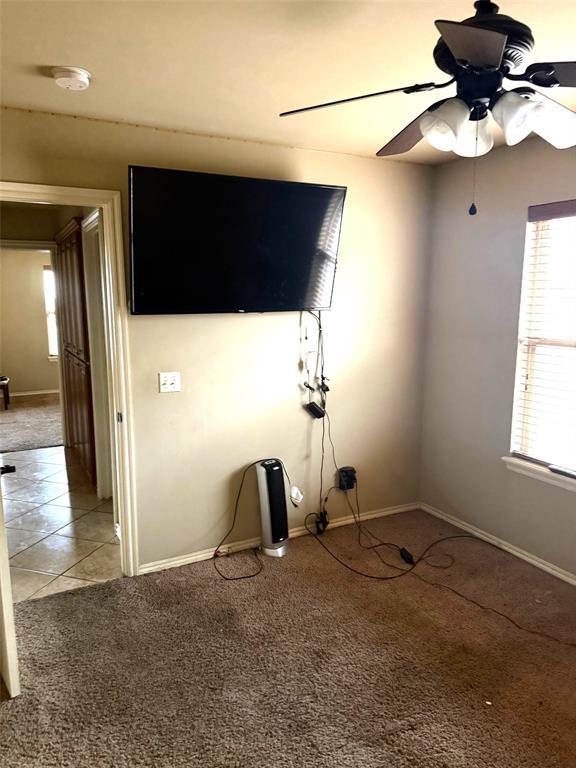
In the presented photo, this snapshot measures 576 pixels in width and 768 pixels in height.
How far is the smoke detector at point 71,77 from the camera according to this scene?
1.93 metres

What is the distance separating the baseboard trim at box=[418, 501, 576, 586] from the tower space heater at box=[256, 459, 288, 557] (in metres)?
1.24

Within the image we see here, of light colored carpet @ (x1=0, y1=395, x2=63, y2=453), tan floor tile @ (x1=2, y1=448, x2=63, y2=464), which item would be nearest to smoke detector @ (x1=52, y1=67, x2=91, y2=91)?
tan floor tile @ (x1=2, y1=448, x2=63, y2=464)

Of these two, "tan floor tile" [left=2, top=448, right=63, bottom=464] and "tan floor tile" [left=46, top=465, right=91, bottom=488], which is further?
"tan floor tile" [left=2, top=448, right=63, bottom=464]

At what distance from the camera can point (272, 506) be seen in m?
3.07

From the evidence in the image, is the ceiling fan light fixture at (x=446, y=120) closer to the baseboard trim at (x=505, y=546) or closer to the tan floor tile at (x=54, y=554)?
the baseboard trim at (x=505, y=546)

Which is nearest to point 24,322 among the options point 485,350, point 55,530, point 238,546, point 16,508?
point 16,508

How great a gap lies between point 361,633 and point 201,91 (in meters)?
2.49

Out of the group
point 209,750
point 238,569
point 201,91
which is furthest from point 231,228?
point 209,750

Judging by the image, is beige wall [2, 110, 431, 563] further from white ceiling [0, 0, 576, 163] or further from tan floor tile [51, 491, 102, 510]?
tan floor tile [51, 491, 102, 510]

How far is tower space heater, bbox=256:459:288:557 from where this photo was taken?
10.1ft

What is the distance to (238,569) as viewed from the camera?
2998 mm

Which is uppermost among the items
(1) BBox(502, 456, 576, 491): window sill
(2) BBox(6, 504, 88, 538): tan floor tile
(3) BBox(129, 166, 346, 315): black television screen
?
(3) BBox(129, 166, 346, 315): black television screen

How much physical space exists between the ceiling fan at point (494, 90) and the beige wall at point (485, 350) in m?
1.45

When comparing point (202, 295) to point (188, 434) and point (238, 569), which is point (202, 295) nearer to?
point (188, 434)
